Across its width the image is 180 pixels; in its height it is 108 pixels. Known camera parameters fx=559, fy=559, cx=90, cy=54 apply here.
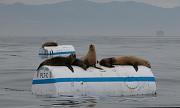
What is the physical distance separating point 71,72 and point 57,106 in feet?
5.55

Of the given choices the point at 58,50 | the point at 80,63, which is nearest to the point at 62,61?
the point at 80,63

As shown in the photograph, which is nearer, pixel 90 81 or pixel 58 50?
pixel 90 81

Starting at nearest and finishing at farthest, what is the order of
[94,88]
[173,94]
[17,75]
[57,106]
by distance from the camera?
[57,106]
[94,88]
[173,94]
[17,75]

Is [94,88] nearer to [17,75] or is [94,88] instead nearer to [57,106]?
[57,106]

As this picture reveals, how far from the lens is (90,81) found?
21156mm

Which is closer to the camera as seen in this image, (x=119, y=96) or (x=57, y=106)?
(x=57, y=106)

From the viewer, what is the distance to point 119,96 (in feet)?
71.9

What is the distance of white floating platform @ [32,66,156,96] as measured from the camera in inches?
819

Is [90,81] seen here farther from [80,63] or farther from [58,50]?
[58,50]

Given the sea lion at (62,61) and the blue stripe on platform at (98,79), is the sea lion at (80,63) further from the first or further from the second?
the blue stripe on platform at (98,79)

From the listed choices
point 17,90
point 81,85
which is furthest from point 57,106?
point 17,90

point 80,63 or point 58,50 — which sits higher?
point 58,50

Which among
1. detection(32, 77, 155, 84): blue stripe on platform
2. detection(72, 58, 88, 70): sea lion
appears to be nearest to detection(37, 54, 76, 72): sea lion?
detection(72, 58, 88, 70): sea lion

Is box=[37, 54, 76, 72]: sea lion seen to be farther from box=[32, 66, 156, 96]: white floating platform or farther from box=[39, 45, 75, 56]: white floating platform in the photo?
box=[39, 45, 75, 56]: white floating platform
